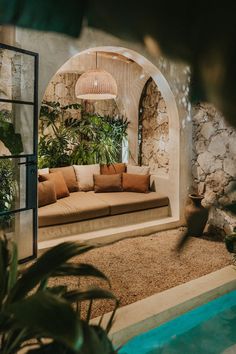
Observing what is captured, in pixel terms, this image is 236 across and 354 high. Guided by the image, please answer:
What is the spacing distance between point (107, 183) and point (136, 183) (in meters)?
0.47

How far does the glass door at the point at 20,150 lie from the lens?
330cm

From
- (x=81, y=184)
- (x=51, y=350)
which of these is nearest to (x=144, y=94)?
(x=81, y=184)

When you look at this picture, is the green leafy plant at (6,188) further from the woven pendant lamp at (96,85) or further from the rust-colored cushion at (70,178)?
the woven pendant lamp at (96,85)

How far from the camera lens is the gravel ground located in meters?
2.98

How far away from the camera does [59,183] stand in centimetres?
476

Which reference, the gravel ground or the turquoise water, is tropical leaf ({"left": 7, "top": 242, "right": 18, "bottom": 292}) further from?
the gravel ground

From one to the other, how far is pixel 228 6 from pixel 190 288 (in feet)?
9.39

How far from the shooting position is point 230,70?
0.30 meters

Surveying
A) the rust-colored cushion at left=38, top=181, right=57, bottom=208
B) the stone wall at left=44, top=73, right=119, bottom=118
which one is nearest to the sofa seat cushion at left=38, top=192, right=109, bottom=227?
the rust-colored cushion at left=38, top=181, right=57, bottom=208

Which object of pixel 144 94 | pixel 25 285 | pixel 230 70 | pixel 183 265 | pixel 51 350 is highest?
pixel 144 94

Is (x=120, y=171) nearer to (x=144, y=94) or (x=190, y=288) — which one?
(x=144, y=94)

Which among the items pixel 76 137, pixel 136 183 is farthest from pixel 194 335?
pixel 76 137

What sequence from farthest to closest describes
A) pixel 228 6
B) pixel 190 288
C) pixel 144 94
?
1. pixel 144 94
2. pixel 190 288
3. pixel 228 6

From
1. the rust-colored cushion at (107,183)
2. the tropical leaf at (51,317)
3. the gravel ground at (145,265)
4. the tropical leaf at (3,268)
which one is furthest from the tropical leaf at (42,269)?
the rust-colored cushion at (107,183)
